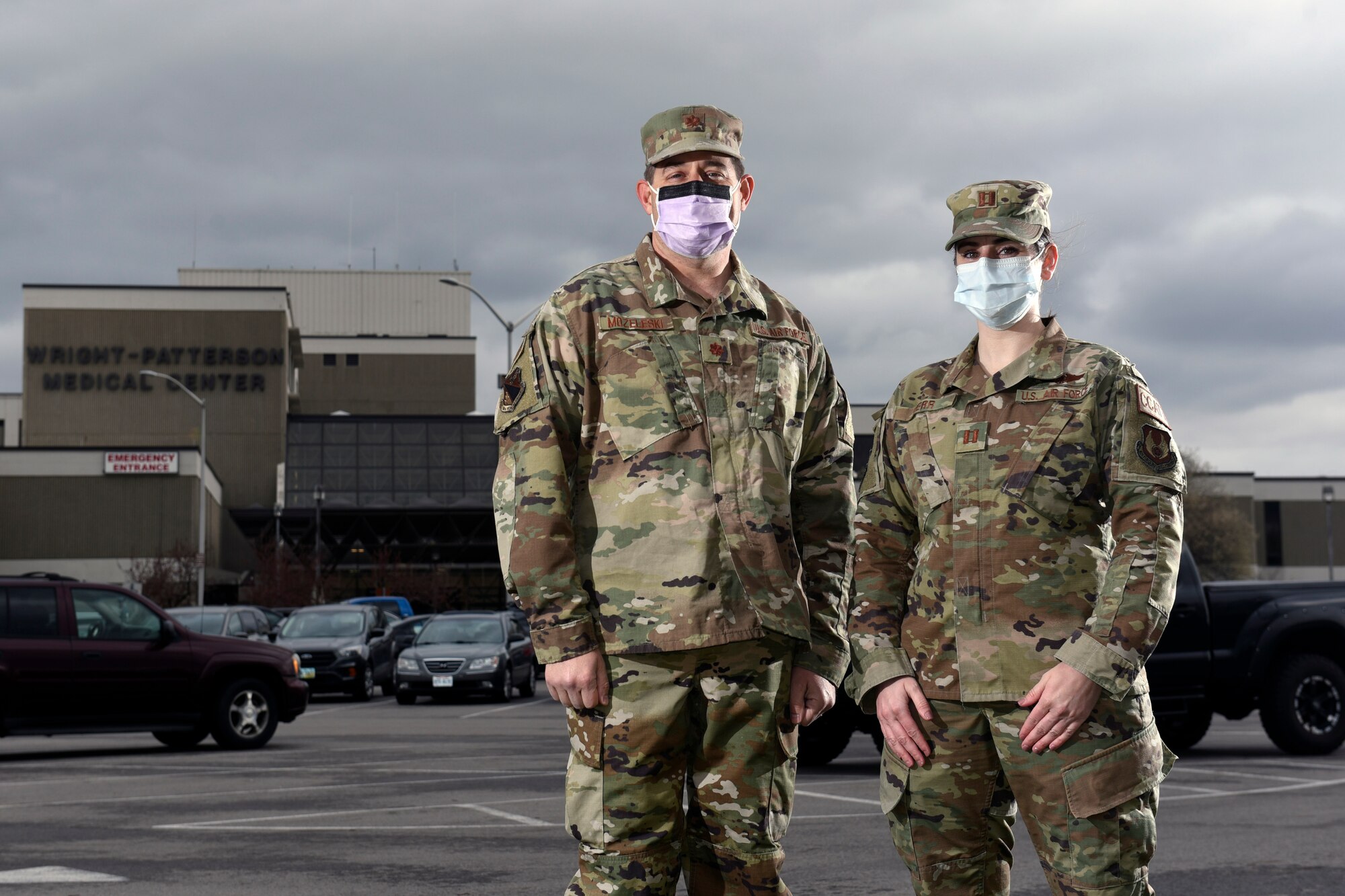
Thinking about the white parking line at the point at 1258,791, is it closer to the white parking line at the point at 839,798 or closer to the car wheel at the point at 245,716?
the white parking line at the point at 839,798

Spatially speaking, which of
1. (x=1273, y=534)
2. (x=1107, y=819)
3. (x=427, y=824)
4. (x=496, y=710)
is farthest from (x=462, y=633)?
(x=1273, y=534)

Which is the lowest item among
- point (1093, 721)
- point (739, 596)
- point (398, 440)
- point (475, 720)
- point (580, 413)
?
point (475, 720)

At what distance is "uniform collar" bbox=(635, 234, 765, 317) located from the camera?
4199mm

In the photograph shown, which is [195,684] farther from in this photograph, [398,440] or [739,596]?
[398,440]

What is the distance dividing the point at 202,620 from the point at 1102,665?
2489 centimetres

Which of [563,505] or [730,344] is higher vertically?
[730,344]

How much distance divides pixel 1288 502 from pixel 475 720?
99.2 metres

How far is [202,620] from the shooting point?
2675 centimetres

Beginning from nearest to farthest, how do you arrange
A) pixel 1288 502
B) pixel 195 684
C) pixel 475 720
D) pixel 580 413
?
1. pixel 580 413
2. pixel 195 684
3. pixel 475 720
4. pixel 1288 502

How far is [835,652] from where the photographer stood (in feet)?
13.7

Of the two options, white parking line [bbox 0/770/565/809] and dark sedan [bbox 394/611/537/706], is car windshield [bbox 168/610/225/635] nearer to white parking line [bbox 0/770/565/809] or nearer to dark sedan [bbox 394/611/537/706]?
dark sedan [bbox 394/611/537/706]

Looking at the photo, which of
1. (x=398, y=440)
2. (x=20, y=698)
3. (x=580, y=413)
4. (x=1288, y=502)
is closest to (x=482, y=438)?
(x=398, y=440)

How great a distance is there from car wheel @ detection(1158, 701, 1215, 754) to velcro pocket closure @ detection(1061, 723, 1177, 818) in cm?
1086

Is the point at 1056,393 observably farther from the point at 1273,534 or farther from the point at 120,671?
the point at 1273,534
